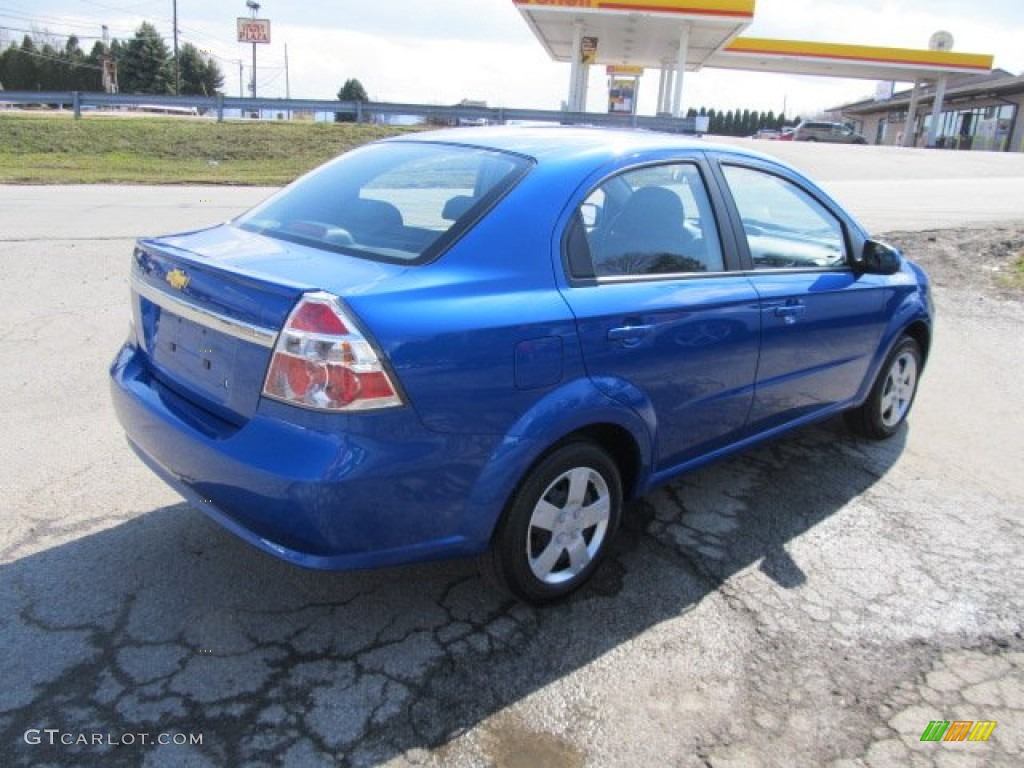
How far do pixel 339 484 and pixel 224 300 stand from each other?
0.75 m

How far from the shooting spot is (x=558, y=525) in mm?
3037

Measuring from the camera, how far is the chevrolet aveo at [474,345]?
247 centimetres

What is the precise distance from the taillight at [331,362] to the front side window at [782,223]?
2.04m

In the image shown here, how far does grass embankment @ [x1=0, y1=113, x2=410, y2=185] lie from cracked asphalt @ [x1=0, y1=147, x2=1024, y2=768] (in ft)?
48.8

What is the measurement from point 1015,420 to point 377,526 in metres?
4.69

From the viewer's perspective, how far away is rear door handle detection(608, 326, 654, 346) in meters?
2.97

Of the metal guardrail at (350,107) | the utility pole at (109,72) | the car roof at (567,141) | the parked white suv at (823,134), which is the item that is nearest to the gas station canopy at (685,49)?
the parked white suv at (823,134)

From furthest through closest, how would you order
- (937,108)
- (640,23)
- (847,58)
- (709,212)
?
(937,108)
(847,58)
(640,23)
(709,212)

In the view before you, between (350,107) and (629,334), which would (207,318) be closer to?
(629,334)

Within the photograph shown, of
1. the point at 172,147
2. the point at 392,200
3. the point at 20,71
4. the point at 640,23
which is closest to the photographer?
the point at 392,200

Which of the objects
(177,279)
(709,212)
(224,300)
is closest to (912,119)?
(709,212)

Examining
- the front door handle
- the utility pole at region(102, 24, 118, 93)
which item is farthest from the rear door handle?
the utility pole at region(102, 24, 118, 93)

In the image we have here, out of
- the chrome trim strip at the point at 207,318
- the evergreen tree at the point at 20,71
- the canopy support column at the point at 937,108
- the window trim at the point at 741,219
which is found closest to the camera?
the chrome trim strip at the point at 207,318

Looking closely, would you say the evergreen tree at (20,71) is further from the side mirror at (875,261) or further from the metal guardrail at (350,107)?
the side mirror at (875,261)
